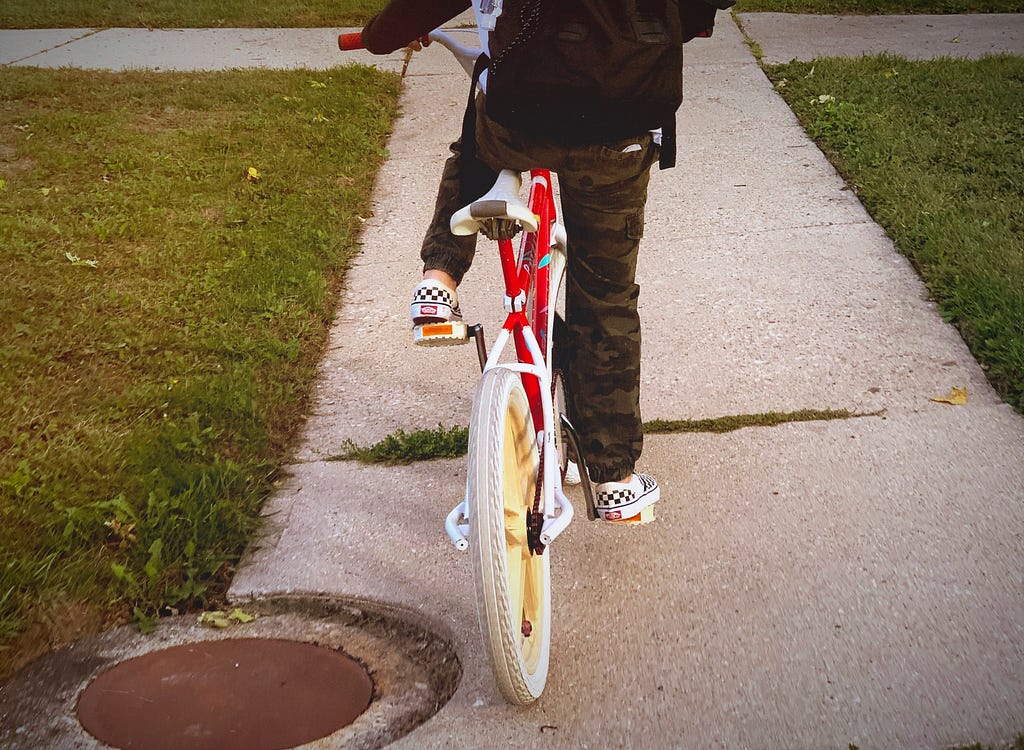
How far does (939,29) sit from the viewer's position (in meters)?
7.54

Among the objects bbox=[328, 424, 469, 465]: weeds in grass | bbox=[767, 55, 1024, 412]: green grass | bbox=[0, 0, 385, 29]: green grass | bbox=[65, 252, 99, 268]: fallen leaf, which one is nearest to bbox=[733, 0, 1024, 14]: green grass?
bbox=[767, 55, 1024, 412]: green grass

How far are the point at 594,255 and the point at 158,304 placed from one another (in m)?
2.40

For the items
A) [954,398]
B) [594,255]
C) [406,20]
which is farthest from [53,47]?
[954,398]

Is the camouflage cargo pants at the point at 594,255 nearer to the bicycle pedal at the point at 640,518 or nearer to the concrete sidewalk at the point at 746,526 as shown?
the bicycle pedal at the point at 640,518

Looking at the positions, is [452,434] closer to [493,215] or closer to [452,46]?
[452,46]

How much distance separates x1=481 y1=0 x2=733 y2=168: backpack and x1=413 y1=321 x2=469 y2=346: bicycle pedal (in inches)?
19.5

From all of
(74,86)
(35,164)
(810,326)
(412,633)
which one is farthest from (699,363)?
(74,86)

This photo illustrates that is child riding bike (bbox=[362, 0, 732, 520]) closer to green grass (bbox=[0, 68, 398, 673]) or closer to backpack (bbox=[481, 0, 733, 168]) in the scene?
backpack (bbox=[481, 0, 733, 168])

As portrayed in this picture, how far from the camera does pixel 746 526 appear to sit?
3053mm

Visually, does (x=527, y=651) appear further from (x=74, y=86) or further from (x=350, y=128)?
(x=74, y=86)

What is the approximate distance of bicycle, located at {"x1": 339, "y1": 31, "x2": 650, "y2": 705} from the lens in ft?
6.67

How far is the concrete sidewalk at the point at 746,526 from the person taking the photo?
2.43 meters

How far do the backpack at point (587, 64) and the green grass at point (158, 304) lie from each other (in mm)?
1617

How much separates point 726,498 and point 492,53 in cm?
164
